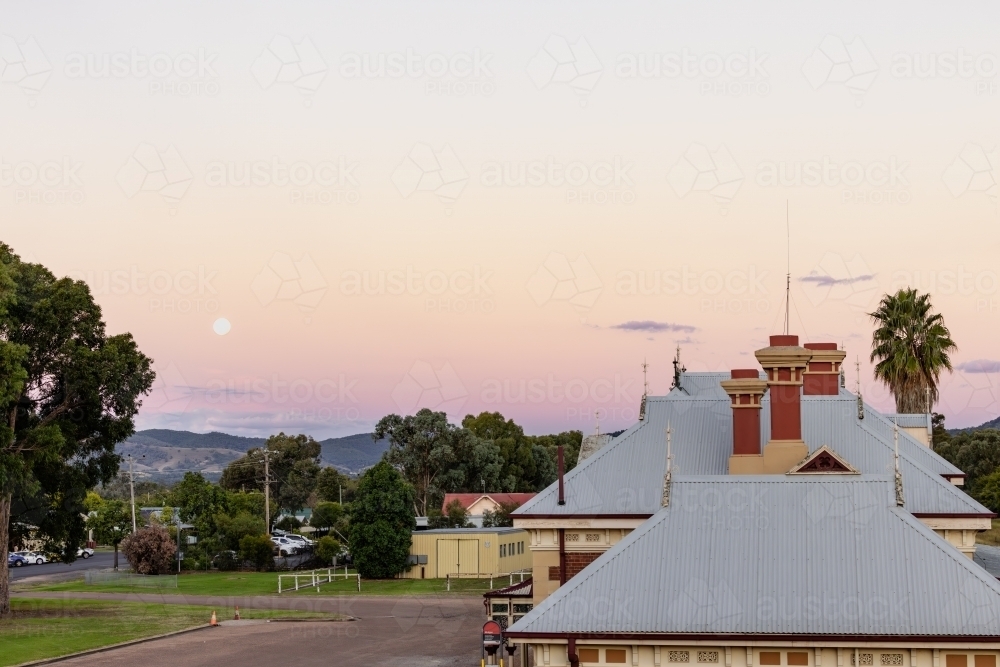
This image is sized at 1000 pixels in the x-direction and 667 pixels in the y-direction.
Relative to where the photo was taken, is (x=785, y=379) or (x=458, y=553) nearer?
(x=785, y=379)

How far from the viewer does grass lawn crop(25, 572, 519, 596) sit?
57.3 m

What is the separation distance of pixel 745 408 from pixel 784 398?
3.22 ft

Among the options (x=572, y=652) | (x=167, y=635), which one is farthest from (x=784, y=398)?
(x=167, y=635)

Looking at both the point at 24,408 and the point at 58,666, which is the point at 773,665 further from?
the point at 24,408

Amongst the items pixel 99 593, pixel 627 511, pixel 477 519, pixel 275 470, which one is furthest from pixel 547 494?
pixel 275 470

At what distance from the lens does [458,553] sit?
208ft

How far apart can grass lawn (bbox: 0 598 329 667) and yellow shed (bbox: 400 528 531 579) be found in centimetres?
1515

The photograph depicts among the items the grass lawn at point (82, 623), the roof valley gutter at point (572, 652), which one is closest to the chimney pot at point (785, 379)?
the roof valley gutter at point (572, 652)

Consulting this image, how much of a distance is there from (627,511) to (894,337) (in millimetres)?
37782

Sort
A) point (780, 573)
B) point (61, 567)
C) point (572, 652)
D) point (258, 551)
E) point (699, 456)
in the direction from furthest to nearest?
point (61, 567)
point (258, 551)
point (699, 456)
point (780, 573)
point (572, 652)

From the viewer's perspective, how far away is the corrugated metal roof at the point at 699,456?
27.7 m

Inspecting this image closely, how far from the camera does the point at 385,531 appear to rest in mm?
62000

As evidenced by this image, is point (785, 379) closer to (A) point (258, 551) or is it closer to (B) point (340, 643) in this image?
(B) point (340, 643)

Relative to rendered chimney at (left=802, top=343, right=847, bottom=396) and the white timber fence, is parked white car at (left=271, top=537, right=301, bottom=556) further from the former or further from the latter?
rendered chimney at (left=802, top=343, right=847, bottom=396)
